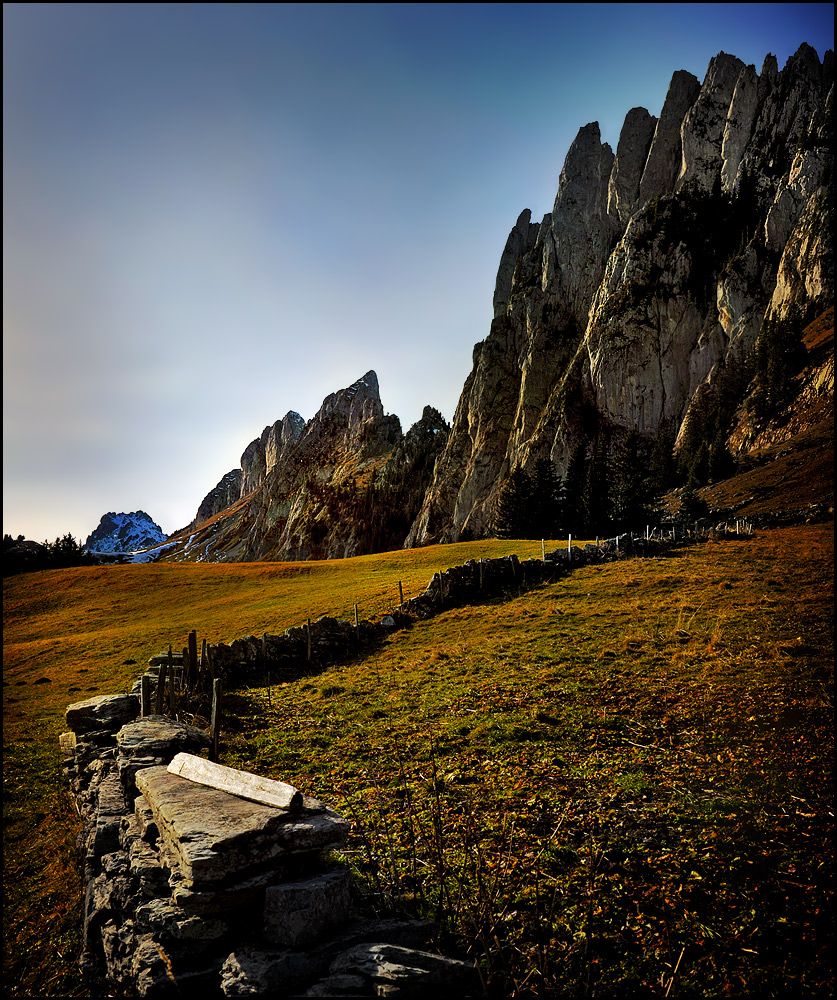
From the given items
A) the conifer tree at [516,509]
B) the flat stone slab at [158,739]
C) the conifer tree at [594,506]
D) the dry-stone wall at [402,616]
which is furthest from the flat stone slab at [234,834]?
the conifer tree at [516,509]

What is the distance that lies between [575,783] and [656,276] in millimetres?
122987

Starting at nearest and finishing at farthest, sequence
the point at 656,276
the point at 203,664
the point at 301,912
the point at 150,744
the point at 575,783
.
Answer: the point at 301,912 < the point at 575,783 < the point at 150,744 < the point at 203,664 < the point at 656,276

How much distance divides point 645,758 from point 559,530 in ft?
212

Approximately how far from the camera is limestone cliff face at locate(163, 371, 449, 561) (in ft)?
455

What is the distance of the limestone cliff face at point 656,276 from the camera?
9525 centimetres

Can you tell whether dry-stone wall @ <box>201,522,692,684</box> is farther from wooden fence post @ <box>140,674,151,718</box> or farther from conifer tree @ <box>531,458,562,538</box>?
conifer tree @ <box>531,458,562,538</box>

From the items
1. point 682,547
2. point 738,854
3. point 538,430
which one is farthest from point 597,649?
point 538,430

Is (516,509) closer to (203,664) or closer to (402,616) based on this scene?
(402,616)

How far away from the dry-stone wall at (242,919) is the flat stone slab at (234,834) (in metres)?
0.01

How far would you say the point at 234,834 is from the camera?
4.88 meters

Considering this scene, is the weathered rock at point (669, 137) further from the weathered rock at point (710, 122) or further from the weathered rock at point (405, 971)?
Result: the weathered rock at point (405, 971)

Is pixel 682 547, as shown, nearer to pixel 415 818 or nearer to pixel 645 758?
pixel 645 758

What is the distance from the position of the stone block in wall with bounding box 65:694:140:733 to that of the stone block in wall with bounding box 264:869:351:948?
11.3 meters

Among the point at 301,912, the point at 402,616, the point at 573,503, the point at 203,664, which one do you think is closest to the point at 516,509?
the point at 573,503
